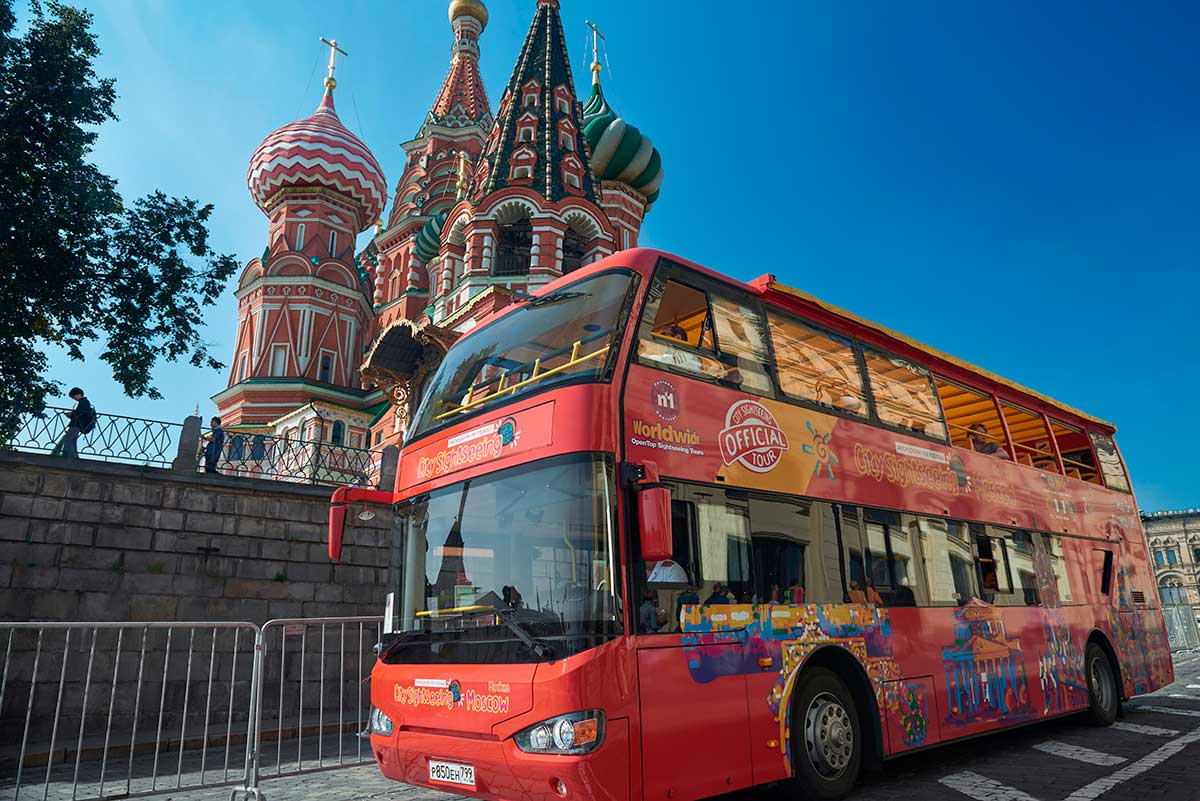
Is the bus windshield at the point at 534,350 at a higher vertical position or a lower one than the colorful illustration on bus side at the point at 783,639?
higher

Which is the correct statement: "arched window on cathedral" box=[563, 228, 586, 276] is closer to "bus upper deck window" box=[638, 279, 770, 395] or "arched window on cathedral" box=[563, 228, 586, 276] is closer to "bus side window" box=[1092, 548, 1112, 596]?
"bus side window" box=[1092, 548, 1112, 596]

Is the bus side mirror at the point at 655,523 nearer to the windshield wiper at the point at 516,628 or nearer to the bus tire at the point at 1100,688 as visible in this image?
the windshield wiper at the point at 516,628

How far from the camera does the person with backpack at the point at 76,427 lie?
11.1 meters

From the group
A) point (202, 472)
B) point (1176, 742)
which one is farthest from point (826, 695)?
point (202, 472)

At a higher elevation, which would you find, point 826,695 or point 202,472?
point 202,472

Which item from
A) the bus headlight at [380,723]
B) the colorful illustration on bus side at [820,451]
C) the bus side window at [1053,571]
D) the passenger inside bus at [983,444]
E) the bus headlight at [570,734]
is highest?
the passenger inside bus at [983,444]

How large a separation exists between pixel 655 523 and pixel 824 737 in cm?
242

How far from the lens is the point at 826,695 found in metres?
5.47

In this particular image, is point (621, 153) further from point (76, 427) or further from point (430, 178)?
point (76, 427)

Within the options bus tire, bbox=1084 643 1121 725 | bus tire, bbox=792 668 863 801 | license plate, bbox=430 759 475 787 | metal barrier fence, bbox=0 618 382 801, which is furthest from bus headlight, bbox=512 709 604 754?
bus tire, bbox=1084 643 1121 725

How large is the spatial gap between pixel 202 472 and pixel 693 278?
974 cm

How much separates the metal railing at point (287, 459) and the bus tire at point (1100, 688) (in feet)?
39.4

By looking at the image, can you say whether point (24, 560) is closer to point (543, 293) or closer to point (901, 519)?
point (543, 293)

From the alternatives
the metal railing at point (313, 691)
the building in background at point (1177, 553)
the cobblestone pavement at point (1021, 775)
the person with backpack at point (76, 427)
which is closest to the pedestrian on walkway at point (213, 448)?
the person with backpack at point (76, 427)
